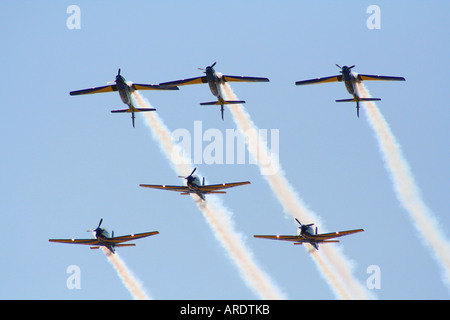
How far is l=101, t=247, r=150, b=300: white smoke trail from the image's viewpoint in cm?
7962

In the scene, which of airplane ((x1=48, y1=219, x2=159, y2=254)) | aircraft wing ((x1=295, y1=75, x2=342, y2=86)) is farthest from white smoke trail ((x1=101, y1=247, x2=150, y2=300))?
aircraft wing ((x1=295, y1=75, x2=342, y2=86))

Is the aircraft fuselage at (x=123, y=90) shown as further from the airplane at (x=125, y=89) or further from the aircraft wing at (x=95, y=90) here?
the aircraft wing at (x=95, y=90)

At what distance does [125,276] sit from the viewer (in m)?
81.0

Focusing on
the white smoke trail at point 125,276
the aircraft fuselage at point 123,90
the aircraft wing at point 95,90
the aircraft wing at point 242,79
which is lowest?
the white smoke trail at point 125,276

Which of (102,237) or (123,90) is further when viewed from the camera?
(102,237)

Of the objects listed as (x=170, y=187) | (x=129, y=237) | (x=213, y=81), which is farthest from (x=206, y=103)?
(x=129, y=237)

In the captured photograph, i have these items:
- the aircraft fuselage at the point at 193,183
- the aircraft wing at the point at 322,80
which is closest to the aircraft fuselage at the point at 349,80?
the aircraft wing at the point at 322,80

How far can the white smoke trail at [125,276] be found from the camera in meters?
79.6

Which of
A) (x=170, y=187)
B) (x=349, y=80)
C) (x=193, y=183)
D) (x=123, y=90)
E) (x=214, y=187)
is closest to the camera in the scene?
(x=123, y=90)

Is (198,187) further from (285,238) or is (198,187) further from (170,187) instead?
(285,238)

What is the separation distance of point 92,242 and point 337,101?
26.9 meters

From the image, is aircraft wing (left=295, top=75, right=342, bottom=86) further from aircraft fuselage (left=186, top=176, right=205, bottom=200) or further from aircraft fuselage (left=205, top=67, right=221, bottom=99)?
aircraft fuselage (left=186, top=176, right=205, bottom=200)

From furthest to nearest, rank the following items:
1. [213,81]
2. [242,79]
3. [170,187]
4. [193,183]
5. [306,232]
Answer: [170,187] < [242,79] < [193,183] < [306,232] < [213,81]
